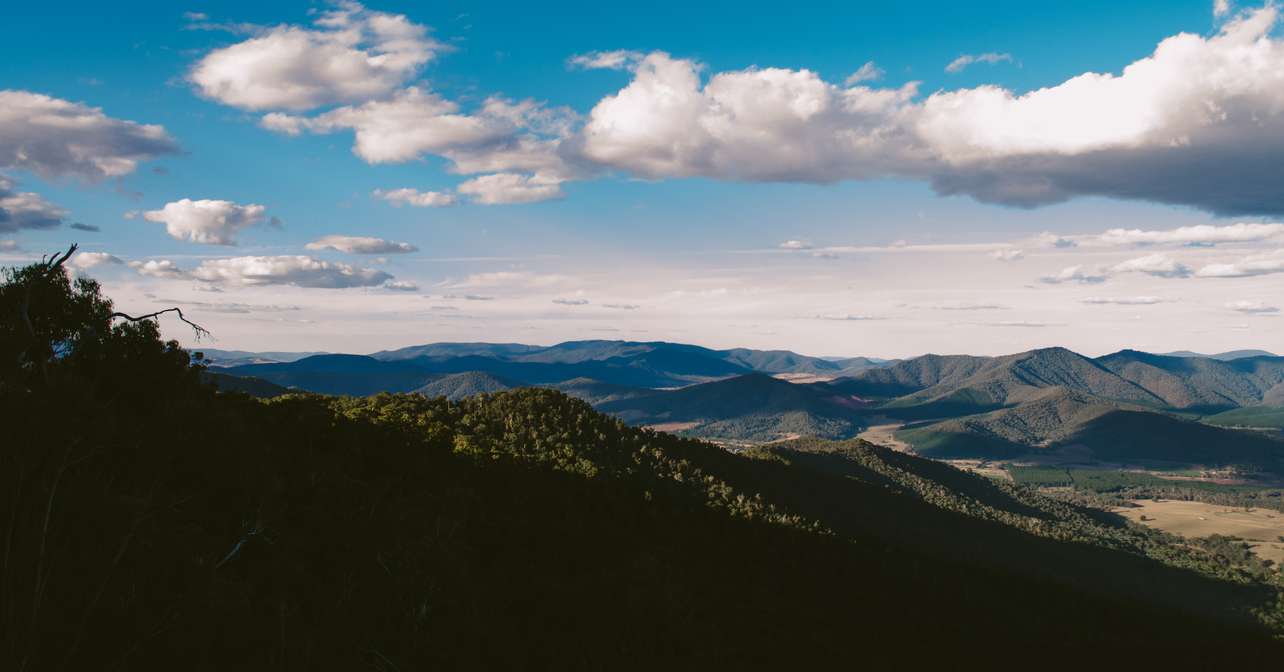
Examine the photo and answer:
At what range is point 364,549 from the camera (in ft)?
156

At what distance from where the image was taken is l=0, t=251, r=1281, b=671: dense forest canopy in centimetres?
2459

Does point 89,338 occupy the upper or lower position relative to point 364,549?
upper

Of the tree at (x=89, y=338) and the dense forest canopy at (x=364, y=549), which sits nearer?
the dense forest canopy at (x=364, y=549)

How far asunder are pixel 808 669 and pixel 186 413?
72.7 metres

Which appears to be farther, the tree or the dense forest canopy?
the tree

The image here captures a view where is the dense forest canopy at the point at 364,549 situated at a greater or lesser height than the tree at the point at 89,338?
lesser

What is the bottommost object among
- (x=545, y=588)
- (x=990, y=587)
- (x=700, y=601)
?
(x=990, y=587)

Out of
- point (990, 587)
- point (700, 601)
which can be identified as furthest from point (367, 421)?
point (990, 587)

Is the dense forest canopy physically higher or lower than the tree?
lower

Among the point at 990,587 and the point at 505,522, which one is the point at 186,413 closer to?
the point at 505,522

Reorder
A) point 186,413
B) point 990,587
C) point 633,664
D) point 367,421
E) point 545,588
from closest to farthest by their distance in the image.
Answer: point 186,413
point 633,664
point 545,588
point 367,421
point 990,587

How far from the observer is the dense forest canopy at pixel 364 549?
24.6 metres

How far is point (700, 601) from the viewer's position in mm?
89562

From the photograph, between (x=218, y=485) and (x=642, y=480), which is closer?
(x=218, y=485)
